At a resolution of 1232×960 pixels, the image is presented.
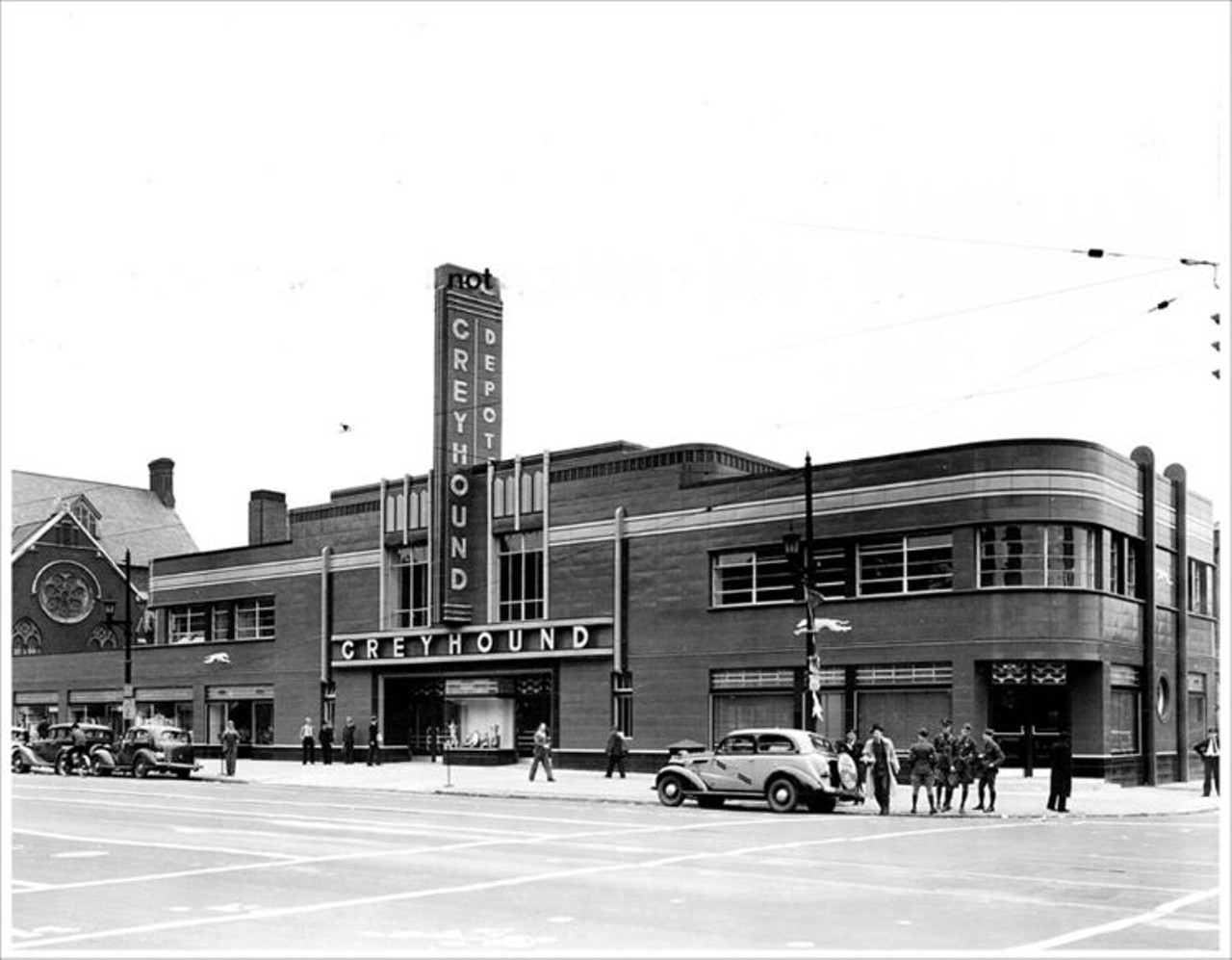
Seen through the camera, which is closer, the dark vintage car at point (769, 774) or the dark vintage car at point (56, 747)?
the dark vintage car at point (769, 774)

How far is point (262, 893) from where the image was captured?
48.8 feet

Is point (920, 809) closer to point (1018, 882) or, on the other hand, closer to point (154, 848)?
point (1018, 882)

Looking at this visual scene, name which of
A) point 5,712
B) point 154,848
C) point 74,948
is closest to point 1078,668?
point 154,848

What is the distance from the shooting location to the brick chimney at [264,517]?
2712 inches

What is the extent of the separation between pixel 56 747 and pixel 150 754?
14.5ft

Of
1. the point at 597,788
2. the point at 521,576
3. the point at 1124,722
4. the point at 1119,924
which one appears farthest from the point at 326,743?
the point at 1119,924

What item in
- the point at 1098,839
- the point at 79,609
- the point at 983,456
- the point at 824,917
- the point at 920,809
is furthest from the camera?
the point at 79,609

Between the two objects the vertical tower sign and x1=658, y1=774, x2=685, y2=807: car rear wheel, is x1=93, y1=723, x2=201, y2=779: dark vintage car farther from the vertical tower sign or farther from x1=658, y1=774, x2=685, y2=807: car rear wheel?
x1=658, y1=774, x2=685, y2=807: car rear wheel

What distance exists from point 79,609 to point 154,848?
6409cm

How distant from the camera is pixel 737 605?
134ft

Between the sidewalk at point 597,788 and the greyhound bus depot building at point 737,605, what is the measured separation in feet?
3.99

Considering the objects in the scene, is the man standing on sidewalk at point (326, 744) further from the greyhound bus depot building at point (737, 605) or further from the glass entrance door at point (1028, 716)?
the glass entrance door at point (1028, 716)

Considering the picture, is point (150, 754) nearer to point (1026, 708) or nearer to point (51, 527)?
point (1026, 708)

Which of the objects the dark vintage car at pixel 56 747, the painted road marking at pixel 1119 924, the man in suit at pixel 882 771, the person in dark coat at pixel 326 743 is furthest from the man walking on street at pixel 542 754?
the painted road marking at pixel 1119 924
